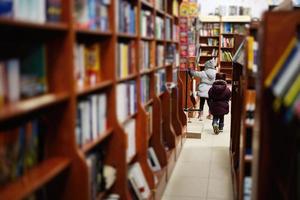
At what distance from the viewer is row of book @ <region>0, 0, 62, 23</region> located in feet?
4.53

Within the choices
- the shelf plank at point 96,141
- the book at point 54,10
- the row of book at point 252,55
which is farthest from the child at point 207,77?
the book at point 54,10

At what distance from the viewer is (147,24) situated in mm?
3395

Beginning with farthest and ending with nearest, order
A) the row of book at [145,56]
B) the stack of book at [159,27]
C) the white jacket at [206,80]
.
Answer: the white jacket at [206,80] < the stack of book at [159,27] < the row of book at [145,56]

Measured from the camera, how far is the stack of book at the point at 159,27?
383 centimetres

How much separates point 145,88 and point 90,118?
1328 mm

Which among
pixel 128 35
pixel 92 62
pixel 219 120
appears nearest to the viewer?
pixel 92 62

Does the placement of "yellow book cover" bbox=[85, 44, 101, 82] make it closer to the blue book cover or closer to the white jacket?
the blue book cover

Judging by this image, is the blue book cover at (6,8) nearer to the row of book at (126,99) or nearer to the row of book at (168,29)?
the row of book at (126,99)

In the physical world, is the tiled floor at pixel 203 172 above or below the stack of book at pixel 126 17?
below

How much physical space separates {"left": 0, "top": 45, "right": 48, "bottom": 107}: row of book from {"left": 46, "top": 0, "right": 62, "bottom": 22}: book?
0.13 meters

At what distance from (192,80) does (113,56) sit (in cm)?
509

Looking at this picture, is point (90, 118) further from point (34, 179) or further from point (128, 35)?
point (128, 35)

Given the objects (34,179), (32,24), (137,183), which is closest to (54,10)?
(32,24)

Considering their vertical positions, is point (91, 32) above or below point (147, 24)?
below
